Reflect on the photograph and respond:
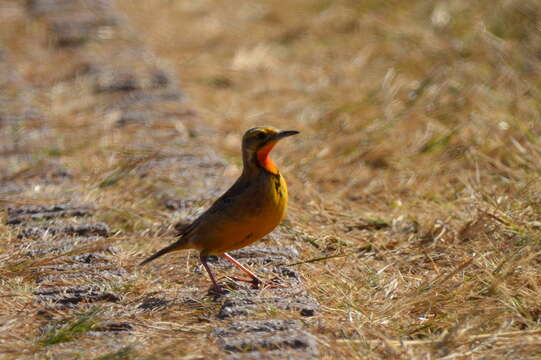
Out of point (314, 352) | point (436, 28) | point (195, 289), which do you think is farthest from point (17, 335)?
point (436, 28)

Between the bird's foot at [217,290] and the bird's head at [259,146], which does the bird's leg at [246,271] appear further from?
the bird's head at [259,146]

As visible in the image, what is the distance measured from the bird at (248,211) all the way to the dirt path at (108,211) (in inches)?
9.0

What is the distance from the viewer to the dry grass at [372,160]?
3.91 metres

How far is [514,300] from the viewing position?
12.9 ft

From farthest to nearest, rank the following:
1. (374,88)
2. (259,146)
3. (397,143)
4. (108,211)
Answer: (374,88)
(397,143)
(108,211)
(259,146)

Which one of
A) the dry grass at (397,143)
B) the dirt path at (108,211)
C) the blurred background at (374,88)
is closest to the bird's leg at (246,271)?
the dirt path at (108,211)

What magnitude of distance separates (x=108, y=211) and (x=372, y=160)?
229 centimetres

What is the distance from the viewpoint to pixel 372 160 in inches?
261

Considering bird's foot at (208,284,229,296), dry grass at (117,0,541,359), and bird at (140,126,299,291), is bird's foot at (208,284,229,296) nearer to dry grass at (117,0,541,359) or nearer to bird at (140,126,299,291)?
bird at (140,126,299,291)

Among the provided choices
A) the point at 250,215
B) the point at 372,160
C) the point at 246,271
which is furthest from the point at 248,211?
the point at 372,160

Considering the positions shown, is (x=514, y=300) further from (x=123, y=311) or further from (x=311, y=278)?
(x=123, y=311)

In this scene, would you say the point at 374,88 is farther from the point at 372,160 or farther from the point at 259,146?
the point at 259,146

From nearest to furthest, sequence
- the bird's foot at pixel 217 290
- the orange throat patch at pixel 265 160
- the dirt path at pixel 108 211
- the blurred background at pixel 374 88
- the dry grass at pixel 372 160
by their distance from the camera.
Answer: the dirt path at pixel 108 211 → the dry grass at pixel 372 160 → the bird's foot at pixel 217 290 → the orange throat patch at pixel 265 160 → the blurred background at pixel 374 88

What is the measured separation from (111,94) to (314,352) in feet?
14.2
